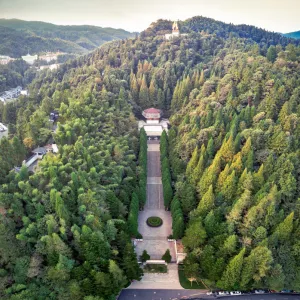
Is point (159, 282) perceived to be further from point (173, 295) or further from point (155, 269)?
point (173, 295)

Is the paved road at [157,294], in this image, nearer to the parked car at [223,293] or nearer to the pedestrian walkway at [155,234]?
the pedestrian walkway at [155,234]

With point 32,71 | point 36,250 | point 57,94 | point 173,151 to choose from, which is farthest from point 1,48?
point 36,250

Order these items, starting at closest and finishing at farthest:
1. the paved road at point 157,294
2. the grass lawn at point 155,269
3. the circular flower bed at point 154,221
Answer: the paved road at point 157,294
the grass lawn at point 155,269
the circular flower bed at point 154,221

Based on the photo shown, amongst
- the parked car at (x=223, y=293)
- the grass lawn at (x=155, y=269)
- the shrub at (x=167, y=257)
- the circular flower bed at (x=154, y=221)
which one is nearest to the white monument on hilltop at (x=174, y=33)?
the circular flower bed at (x=154, y=221)

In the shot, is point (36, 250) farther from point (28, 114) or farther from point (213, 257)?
point (28, 114)

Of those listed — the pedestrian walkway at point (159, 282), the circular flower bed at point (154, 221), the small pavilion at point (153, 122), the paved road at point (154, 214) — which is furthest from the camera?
the small pavilion at point (153, 122)

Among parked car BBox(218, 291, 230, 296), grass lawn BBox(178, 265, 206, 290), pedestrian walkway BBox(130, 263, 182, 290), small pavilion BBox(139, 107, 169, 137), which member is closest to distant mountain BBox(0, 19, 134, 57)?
small pavilion BBox(139, 107, 169, 137)

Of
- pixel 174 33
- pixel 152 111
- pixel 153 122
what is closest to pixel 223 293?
pixel 153 122
